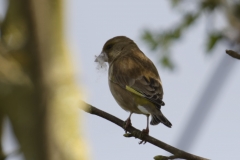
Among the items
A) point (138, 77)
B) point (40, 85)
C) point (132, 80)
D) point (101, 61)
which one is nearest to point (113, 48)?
point (101, 61)

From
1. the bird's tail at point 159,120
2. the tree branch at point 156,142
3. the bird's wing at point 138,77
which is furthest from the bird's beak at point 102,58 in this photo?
the tree branch at point 156,142

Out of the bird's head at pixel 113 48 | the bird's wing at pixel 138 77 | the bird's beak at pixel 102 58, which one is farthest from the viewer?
the bird's head at pixel 113 48

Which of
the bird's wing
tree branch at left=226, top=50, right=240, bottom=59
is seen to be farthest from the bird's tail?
tree branch at left=226, top=50, right=240, bottom=59

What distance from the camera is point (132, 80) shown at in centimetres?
779

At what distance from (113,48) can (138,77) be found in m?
1.47

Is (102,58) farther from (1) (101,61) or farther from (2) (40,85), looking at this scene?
(2) (40,85)

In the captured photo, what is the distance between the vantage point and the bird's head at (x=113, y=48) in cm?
895

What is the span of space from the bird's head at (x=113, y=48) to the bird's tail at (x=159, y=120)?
2227 millimetres

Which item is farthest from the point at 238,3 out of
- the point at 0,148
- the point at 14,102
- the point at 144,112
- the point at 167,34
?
→ the point at 14,102

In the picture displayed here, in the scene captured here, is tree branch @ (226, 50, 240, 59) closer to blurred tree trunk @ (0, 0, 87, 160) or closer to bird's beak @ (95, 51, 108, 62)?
blurred tree trunk @ (0, 0, 87, 160)

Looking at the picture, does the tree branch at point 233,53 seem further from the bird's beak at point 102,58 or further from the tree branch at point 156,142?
the bird's beak at point 102,58

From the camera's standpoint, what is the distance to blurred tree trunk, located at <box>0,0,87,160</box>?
180 cm

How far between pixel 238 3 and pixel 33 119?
3452 millimetres

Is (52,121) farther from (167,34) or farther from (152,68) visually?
(152,68)
